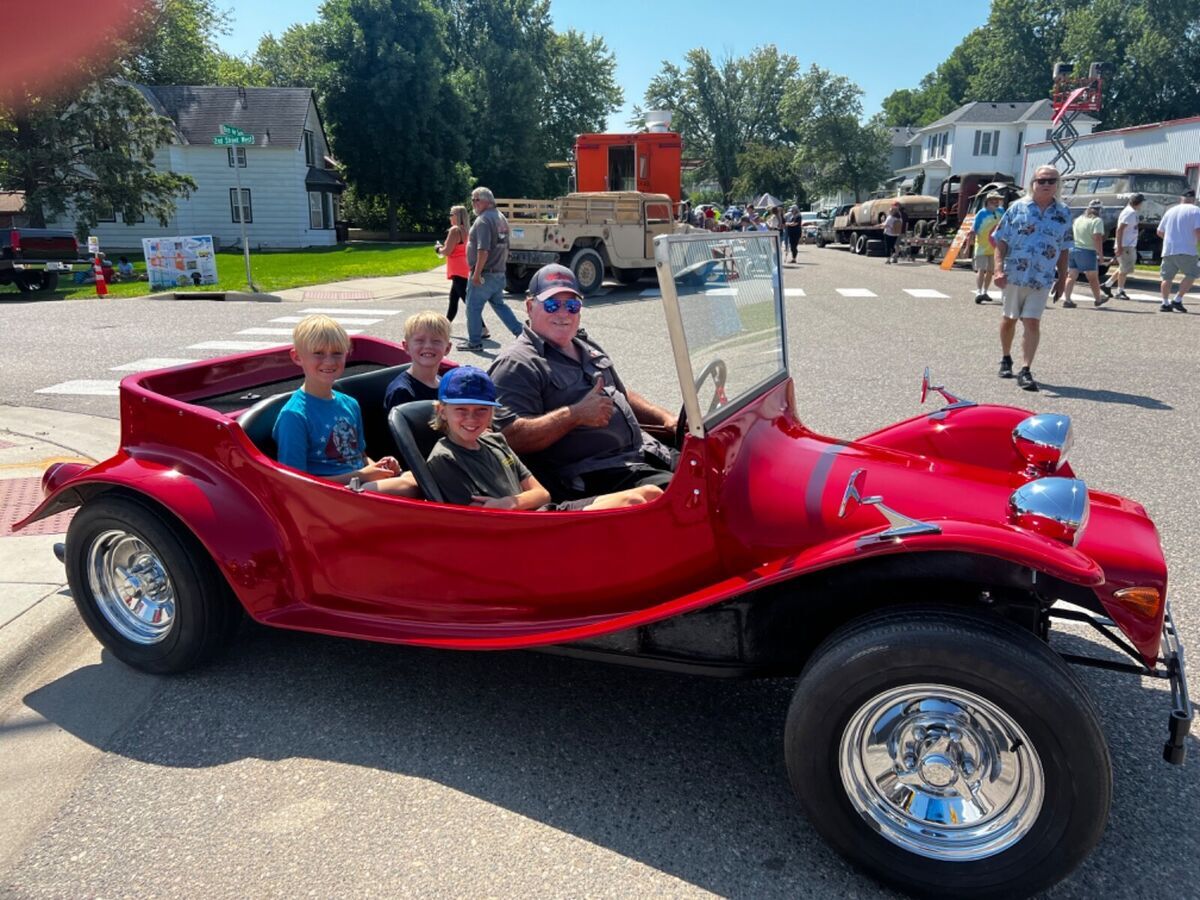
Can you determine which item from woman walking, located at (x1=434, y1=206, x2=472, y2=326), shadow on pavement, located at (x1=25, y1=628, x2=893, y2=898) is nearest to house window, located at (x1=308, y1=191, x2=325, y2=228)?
woman walking, located at (x1=434, y1=206, x2=472, y2=326)

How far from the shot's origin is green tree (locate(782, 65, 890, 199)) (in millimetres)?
57562

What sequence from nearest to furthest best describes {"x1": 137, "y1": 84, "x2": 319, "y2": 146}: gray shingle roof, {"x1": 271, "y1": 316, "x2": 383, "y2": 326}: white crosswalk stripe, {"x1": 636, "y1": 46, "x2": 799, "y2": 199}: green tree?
{"x1": 271, "y1": 316, "x2": 383, "y2": 326}: white crosswalk stripe, {"x1": 137, "y1": 84, "x2": 319, "y2": 146}: gray shingle roof, {"x1": 636, "y1": 46, "x2": 799, "y2": 199}: green tree

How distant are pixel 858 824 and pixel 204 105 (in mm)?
39727

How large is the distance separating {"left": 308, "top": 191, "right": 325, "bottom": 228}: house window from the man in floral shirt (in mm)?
32955

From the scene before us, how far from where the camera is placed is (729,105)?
72.6m

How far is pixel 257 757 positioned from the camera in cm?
272

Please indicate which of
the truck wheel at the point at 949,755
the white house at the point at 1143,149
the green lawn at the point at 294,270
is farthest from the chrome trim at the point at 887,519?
the white house at the point at 1143,149

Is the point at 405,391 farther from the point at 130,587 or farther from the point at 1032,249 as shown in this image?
the point at 1032,249

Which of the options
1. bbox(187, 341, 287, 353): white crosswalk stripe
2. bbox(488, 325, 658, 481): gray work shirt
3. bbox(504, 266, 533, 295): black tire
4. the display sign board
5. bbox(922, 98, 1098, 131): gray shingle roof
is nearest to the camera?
bbox(488, 325, 658, 481): gray work shirt

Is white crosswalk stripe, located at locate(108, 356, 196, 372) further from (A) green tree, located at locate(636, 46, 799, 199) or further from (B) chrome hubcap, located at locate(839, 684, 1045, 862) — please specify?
(A) green tree, located at locate(636, 46, 799, 199)

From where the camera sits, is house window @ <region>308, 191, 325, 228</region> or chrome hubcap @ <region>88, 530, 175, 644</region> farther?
house window @ <region>308, 191, 325, 228</region>

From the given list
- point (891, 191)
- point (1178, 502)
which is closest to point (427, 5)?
point (891, 191)

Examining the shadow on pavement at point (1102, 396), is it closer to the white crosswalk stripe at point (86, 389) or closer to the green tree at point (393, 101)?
the white crosswalk stripe at point (86, 389)

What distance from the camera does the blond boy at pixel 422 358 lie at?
137 inches
